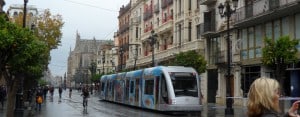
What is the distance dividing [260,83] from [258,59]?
31845 mm

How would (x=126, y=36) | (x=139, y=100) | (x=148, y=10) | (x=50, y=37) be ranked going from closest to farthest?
1. (x=139, y=100)
2. (x=50, y=37)
3. (x=148, y=10)
4. (x=126, y=36)

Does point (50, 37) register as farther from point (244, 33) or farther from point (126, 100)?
point (244, 33)

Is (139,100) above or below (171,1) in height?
below

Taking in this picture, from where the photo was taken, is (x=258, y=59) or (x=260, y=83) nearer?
(x=260, y=83)

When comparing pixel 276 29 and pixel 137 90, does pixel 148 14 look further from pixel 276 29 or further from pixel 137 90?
pixel 276 29

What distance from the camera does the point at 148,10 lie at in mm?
68875

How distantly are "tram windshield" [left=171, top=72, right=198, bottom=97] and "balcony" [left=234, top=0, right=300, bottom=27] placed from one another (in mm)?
7020

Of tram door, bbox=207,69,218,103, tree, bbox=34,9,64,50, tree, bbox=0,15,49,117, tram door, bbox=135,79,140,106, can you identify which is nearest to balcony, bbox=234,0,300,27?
tram door, bbox=207,69,218,103

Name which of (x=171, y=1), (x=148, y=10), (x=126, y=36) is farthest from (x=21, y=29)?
(x=126, y=36)

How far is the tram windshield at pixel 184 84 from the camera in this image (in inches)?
1123

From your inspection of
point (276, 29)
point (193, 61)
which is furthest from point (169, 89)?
point (193, 61)

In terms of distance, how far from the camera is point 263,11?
33.2 meters

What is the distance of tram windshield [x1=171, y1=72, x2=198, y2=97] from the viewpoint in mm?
28516

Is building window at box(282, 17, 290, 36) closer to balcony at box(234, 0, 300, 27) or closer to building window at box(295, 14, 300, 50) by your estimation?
balcony at box(234, 0, 300, 27)
